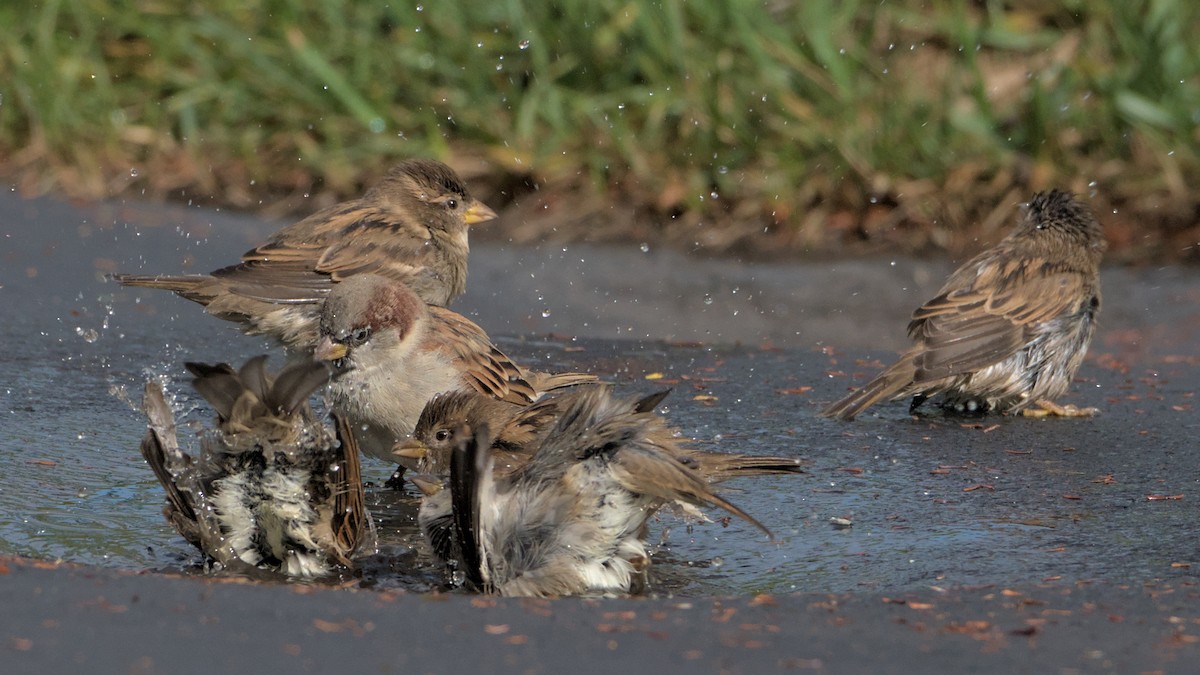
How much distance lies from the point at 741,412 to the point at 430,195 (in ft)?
6.79

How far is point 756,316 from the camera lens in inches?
331

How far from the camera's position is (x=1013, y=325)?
22.5 feet

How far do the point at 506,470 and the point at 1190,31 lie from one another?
658 cm

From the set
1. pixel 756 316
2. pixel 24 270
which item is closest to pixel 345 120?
pixel 24 270

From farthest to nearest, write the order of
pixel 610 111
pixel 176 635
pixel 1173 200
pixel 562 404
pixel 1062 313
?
pixel 610 111 < pixel 1173 200 < pixel 1062 313 < pixel 562 404 < pixel 176 635

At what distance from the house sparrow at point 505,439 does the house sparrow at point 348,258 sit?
1843 mm

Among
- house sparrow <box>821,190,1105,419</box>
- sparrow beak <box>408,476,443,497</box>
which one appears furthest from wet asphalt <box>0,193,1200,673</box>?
sparrow beak <box>408,476,443,497</box>

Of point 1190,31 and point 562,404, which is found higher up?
point 1190,31

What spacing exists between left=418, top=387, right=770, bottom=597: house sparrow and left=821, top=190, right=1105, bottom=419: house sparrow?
219 cm

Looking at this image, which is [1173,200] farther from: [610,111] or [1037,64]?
[610,111]

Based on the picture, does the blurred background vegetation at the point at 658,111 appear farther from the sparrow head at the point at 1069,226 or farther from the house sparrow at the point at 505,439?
the house sparrow at the point at 505,439

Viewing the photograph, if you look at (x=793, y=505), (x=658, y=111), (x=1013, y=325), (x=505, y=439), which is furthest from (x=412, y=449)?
(x=658, y=111)

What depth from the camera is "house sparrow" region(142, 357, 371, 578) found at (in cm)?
416

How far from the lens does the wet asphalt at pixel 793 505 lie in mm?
3311
